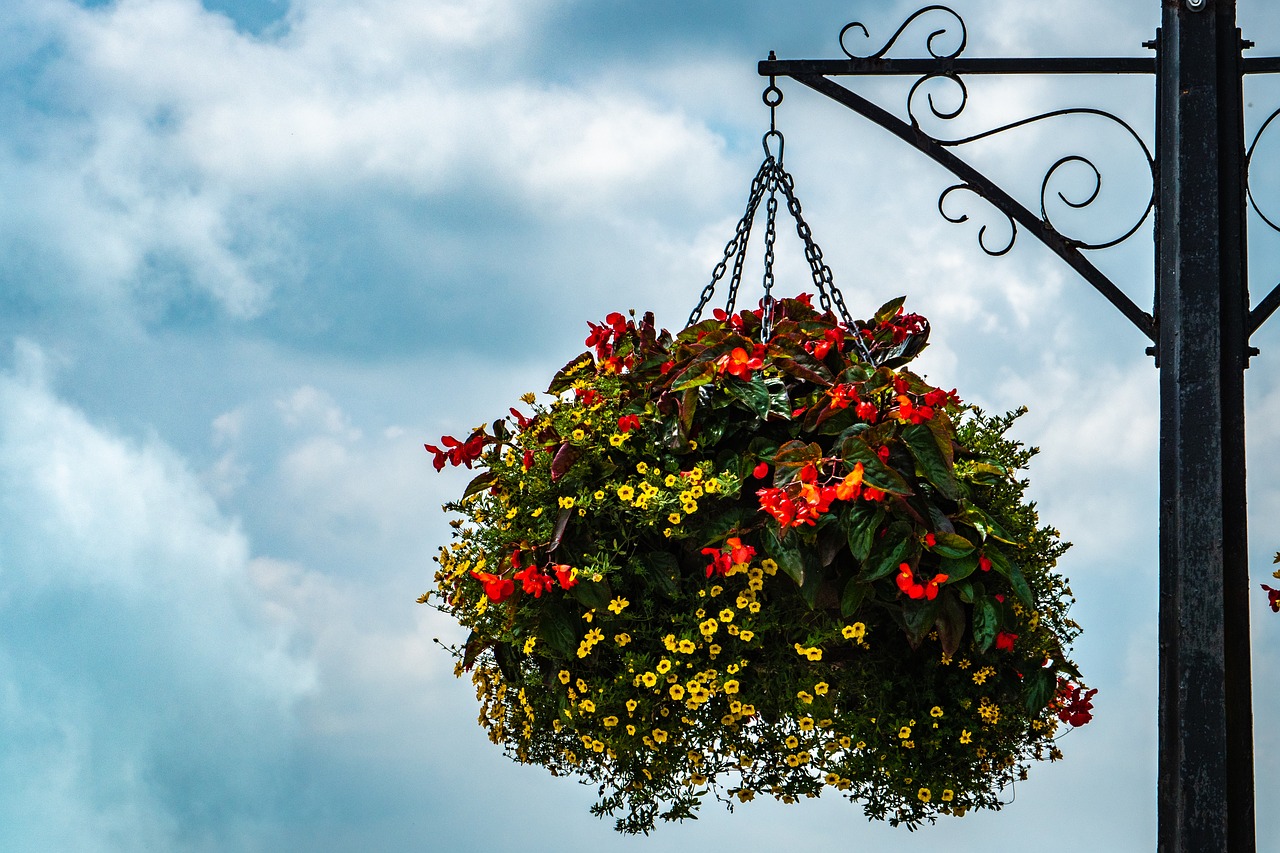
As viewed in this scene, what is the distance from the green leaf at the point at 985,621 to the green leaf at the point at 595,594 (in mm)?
608

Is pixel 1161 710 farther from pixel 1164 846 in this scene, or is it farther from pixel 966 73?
pixel 966 73

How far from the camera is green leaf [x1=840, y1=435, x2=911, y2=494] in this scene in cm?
192

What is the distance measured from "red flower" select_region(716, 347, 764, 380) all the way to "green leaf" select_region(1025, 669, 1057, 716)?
753mm

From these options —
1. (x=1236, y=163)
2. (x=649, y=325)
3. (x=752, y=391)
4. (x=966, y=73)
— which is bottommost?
(x=752, y=391)

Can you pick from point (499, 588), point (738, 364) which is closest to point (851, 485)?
point (738, 364)

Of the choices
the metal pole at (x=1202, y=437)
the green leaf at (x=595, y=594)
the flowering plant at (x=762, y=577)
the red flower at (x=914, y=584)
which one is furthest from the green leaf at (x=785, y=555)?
the metal pole at (x=1202, y=437)

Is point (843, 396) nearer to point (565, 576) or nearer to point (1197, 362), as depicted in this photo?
point (565, 576)

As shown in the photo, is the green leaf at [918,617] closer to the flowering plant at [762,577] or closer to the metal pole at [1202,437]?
the flowering plant at [762,577]

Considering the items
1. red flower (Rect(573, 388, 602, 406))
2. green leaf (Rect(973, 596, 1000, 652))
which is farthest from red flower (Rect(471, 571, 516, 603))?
green leaf (Rect(973, 596, 1000, 652))

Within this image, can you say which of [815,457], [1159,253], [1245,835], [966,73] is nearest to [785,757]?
[815,457]

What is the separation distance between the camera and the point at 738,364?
6.77ft

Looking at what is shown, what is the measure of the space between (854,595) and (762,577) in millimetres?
153

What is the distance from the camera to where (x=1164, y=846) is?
213cm

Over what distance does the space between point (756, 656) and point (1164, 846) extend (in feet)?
2.61
